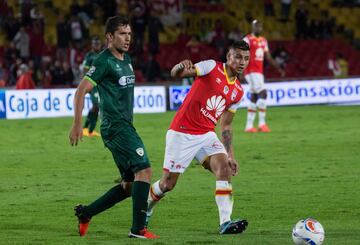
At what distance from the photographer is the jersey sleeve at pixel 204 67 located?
10.4m

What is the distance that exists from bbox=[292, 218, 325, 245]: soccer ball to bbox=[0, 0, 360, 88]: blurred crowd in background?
20600mm

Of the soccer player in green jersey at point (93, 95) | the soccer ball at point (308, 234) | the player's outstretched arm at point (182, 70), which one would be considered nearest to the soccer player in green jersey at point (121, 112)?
the player's outstretched arm at point (182, 70)

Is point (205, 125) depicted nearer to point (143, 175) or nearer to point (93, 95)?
point (143, 175)

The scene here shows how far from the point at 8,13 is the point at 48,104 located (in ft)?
18.6

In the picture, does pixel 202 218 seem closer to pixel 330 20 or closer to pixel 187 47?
pixel 187 47

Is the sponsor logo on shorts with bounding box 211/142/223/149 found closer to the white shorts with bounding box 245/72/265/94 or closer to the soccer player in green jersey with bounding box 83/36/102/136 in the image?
the soccer player in green jersey with bounding box 83/36/102/136

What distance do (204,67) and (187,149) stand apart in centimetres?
88

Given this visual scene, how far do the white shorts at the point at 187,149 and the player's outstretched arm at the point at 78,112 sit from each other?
141 centimetres

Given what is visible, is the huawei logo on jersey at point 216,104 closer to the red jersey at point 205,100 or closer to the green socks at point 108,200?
the red jersey at point 205,100

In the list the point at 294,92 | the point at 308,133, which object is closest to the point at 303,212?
the point at 308,133

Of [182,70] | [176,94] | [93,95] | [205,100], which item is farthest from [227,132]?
[176,94]

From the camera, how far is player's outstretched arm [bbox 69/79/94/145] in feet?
30.1

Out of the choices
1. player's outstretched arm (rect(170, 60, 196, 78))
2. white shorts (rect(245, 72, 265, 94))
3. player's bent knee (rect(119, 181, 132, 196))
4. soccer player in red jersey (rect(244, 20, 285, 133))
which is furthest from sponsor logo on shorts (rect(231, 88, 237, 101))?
white shorts (rect(245, 72, 265, 94))

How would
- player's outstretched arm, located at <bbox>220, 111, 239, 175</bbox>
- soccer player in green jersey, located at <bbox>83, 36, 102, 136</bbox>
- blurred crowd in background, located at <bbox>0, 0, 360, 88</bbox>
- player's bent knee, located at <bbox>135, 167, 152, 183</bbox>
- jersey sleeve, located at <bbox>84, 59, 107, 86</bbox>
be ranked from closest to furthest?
jersey sleeve, located at <bbox>84, 59, 107, 86</bbox> → player's bent knee, located at <bbox>135, 167, 152, 183</bbox> → player's outstretched arm, located at <bbox>220, 111, 239, 175</bbox> → soccer player in green jersey, located at <bbox>83, 36, 102, 136</bbox> → blurred crowd in background, located at <bbox>0, 0, 360, 88</bbox>
